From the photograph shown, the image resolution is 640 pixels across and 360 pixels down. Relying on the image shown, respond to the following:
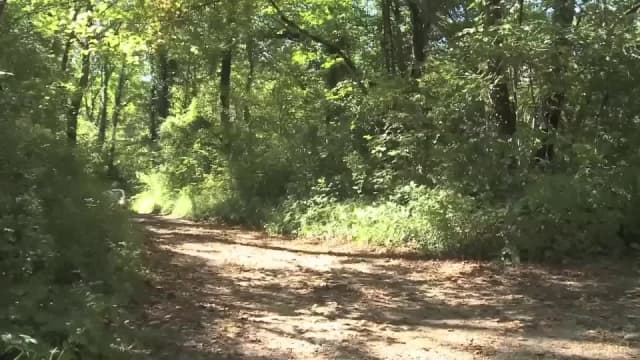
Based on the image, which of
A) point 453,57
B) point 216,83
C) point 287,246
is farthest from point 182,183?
point 453,57

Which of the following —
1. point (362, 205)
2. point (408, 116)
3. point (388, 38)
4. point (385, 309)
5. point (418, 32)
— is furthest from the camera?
point (388, 38)

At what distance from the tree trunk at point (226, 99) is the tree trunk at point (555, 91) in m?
12.6

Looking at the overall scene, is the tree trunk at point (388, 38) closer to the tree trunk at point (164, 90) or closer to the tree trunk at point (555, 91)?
the tree trunk at point (555, 91)

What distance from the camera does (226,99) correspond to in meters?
23.6

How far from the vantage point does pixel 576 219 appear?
9.78 metres

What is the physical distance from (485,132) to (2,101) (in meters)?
8.34

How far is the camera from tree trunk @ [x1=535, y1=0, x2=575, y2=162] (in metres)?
11.0

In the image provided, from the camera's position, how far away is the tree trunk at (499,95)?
11.9 meters

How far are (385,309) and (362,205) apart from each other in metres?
6.57

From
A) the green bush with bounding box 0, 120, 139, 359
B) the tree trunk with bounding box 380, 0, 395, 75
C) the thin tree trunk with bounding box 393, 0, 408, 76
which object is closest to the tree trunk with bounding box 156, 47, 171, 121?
the tree trunk with bounding box 380, 0, 395, 75

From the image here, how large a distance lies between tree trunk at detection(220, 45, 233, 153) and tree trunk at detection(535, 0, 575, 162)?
12.6 m

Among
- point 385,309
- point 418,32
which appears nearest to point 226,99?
point 418,32

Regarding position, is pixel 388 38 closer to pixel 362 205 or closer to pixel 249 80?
pixel 362 205

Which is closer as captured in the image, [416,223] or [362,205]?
[416,223]
